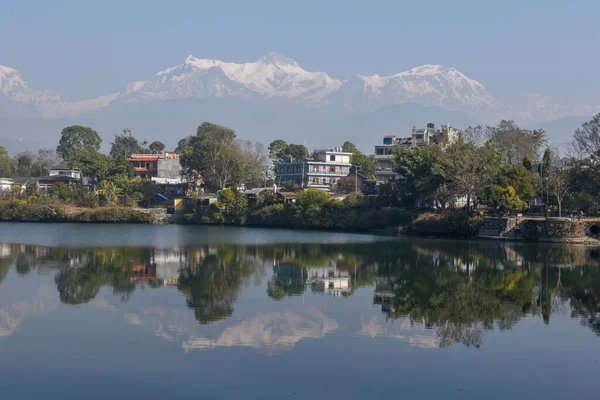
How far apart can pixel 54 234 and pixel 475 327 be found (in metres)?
39.2

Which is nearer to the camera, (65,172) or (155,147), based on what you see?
(65,172)

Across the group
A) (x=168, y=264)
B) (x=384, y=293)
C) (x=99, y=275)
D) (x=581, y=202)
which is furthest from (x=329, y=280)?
(x=581, y=202)

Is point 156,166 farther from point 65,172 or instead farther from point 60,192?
point 60,192

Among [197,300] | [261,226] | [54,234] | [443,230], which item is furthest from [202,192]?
[197,300]

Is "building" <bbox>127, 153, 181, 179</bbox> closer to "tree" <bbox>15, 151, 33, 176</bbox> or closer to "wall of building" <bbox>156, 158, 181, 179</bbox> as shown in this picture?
"wall of building" <bbox>156, 158, 181, 179</bbox>

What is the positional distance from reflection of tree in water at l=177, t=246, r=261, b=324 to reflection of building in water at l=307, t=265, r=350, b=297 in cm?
289

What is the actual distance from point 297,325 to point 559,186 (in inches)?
1343

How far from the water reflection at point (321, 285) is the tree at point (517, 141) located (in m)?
29.7

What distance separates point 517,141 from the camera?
245ft

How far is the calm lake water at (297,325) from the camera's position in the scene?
15953mm

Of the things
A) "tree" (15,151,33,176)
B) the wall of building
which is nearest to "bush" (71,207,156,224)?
the wall of building

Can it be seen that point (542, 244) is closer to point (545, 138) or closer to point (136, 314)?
point (136, 314)

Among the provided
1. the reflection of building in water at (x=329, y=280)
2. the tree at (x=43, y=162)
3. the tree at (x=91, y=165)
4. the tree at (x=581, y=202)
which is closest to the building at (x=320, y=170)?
the tree at (x=91, y=165)

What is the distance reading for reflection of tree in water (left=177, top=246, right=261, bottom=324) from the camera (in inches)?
931
